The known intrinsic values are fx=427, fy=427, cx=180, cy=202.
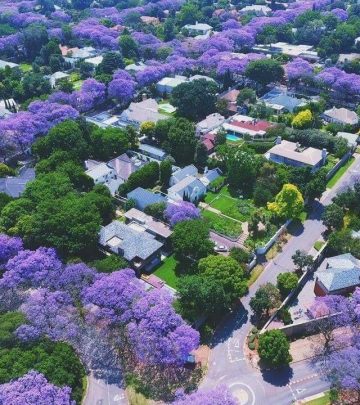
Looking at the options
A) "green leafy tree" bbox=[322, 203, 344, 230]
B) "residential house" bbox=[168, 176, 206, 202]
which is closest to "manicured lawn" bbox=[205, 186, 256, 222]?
"residential house" bbox=[168, 176, 206, 202]

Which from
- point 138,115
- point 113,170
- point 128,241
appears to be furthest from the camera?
point 138,115

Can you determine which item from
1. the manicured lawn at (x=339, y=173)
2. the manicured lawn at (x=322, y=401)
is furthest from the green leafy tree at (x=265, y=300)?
the manicured lawn at (x=339, y=173)

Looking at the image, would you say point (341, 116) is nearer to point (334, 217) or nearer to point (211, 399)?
point (334, 217)

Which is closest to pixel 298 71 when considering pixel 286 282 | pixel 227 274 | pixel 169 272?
pixel 286 282

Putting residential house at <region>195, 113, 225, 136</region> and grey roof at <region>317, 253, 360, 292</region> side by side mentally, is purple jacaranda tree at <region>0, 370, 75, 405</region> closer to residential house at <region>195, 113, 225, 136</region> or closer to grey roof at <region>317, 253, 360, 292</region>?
grey roof at <region>317, 253, 360, 292</region>

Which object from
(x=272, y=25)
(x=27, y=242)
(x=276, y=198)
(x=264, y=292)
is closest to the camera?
(x=264, y=292)

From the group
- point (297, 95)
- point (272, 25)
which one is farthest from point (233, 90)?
point (272, 25)

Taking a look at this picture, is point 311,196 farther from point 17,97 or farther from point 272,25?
point 272,25
